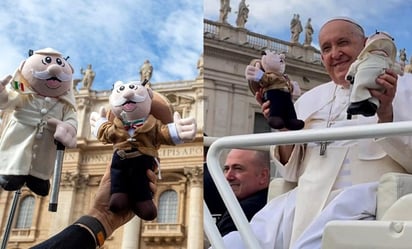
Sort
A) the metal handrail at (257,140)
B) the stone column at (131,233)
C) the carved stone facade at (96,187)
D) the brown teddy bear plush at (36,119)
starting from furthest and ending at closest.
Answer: the brown teddy bear plush at (36,119) → the stone column at (131,233) → the carved stone facade at (96,187) → the metal handrail at (257,140)

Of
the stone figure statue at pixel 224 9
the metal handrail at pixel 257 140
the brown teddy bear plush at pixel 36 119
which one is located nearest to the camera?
the metal handrail at pixel 257 140

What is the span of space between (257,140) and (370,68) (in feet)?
0.67

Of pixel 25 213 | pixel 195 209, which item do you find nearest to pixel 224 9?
pixel 195 209

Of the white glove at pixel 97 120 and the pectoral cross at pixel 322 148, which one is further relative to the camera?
the white glove at pixel 97 120

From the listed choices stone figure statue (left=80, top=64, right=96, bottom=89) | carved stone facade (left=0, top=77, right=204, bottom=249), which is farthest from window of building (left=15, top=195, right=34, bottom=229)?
stone figure statue (left=80, top=64, right=96, bottom=89)

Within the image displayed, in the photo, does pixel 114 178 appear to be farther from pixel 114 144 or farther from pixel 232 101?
pixel 232 101

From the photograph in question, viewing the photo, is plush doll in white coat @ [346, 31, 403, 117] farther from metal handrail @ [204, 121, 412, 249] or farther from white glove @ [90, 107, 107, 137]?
white glove @ [90, 107, 107, 137]

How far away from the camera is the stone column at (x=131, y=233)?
4.00 feet

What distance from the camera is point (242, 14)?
0.89 m

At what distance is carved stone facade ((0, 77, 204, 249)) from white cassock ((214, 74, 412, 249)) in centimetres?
21

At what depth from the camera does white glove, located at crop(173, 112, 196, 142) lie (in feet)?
3.72

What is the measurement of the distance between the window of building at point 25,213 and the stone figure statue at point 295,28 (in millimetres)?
783

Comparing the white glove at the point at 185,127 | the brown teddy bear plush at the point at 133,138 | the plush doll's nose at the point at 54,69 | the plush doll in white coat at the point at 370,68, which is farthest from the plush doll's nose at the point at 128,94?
the plush doll in white coat at the point at 370,68

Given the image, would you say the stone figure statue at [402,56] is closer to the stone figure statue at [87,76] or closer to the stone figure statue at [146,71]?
the stone figure statue at [146,71]
